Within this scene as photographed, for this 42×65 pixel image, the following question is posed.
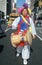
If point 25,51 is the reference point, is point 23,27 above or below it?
above

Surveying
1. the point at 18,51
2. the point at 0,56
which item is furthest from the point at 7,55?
the point at 18,51

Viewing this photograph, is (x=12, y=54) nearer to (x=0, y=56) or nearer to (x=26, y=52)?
(x=0, y=56)

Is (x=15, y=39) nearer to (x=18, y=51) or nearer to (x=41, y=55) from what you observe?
(x=18, y=51)

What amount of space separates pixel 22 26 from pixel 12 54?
4025 mm

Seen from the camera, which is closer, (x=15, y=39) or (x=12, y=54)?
(x=15, y=39)

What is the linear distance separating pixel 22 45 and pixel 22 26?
1.70ft

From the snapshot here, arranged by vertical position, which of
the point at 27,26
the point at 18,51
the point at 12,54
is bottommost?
the point at 12,54

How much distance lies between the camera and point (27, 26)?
9445mm

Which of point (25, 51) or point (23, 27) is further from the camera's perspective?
point (23, 27)

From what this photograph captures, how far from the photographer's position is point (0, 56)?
12.7 metres

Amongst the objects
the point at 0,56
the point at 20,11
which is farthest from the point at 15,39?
the point at 0,56

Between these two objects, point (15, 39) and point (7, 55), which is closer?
point (15, 39)

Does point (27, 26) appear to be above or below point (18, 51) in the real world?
above

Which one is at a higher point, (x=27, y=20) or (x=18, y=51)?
(x=27, y=20)
